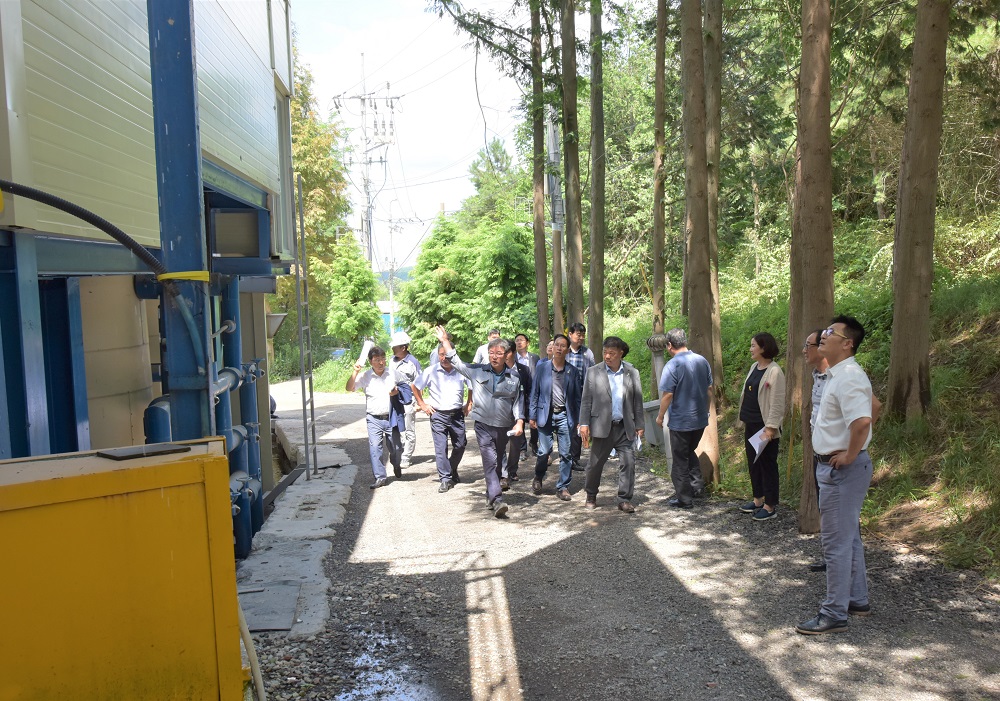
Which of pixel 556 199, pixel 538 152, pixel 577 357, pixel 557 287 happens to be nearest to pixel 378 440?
pixel 577 357

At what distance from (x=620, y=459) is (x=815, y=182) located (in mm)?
3598

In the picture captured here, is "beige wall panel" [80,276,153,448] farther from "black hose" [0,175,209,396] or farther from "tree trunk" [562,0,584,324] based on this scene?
"tree trunk" [562,0,584,324]

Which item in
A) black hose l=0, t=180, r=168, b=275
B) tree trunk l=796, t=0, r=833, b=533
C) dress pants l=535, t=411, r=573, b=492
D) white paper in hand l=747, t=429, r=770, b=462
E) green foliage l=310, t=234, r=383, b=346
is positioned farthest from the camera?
green foliage l=310, t=234, r=383, b=346

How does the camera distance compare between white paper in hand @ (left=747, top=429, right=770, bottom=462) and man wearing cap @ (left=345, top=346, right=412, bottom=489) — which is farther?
man wearing cap @ (left=345, top=346, right=412, bottom=489)

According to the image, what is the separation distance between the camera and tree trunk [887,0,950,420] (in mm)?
8898

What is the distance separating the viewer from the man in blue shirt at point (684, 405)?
369 inches

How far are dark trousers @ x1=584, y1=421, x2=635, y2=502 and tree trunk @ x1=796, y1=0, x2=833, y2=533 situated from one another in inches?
82.6

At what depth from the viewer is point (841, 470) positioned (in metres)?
5.49

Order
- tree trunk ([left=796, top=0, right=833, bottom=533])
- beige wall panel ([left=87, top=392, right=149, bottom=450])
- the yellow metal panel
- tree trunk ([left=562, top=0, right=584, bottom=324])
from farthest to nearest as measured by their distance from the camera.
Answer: tree trunk ([left=562, top=0, right=584, bottom=324]), tree trunk ([left=796, top=0, right=833, bottom=533]), beige wall panel ([left=87, top=392, right=149, bottom=450]), the yellow metal panel

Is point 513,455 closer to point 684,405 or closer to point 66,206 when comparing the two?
point 684,405

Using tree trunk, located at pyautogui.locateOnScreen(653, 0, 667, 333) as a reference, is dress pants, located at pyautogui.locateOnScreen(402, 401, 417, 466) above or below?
below

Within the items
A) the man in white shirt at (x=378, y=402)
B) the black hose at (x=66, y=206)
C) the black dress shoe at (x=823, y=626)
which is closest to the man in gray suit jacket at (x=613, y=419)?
the man in white shirt at (x=378, y=402)

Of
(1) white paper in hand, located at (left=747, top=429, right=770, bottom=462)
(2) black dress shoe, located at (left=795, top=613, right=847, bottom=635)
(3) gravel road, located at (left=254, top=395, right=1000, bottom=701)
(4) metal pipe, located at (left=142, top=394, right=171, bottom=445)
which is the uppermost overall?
(4) metal pipe, located at (left=142, top=394, right=171, bottom=445)

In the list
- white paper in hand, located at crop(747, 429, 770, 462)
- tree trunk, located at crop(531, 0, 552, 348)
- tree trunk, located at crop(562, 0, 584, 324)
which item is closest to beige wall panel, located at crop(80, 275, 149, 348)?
white paper in hand, located at crop(747, 429, 770, 462)
